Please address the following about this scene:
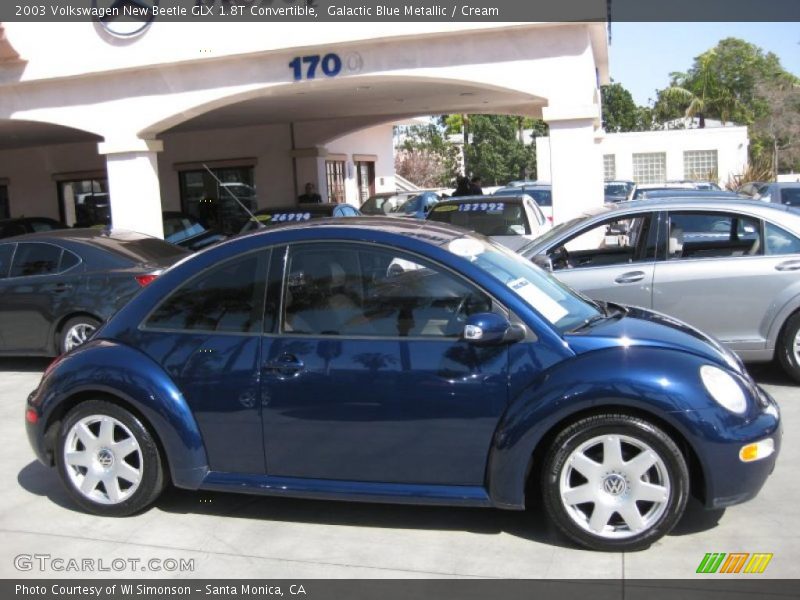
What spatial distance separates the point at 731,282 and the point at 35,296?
22.2 ft

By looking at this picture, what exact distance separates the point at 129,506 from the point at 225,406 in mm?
890

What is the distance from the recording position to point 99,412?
4902 mm

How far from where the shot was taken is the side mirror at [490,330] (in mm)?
4234

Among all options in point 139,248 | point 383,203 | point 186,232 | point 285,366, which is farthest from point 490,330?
point 383,203

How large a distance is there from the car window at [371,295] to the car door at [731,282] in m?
3.33

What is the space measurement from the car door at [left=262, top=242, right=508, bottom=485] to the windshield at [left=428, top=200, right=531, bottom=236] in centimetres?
703

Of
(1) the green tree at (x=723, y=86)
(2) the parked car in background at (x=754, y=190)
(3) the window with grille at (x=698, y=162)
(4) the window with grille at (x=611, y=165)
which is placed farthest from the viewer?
(1) the green tree at (x=723, y=86)

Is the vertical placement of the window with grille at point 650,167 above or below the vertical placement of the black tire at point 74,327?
above

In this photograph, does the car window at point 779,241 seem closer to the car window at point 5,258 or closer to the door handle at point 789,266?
the door handle at point 789,266

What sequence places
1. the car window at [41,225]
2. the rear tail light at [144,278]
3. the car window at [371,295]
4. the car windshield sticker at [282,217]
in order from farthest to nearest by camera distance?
the car window at [41,225], the car windshield sticker at [282,217], the rear tail light at [144,278], the car window at [371,295]

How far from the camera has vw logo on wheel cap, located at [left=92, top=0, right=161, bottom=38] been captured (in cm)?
1378

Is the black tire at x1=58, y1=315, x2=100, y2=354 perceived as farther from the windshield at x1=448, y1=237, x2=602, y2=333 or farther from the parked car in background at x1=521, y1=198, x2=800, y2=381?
the windshield at x1=448, y1=237, x2=602, y2=333

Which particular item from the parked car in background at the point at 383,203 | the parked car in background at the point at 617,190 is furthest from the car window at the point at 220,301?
the parked car in background at the point at 617,190

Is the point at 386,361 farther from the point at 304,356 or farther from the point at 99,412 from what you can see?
the point at 99,412
